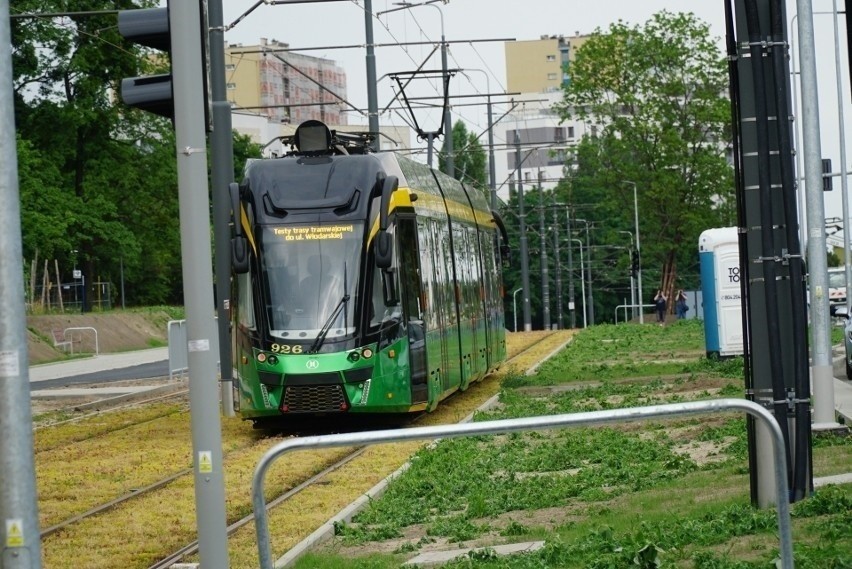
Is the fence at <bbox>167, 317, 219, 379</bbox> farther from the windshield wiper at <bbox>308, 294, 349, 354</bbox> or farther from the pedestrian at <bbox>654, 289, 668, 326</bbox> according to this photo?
the pedestrian at <bbox>654, 289, 668, 326</bbox>

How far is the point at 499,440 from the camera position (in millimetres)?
17797

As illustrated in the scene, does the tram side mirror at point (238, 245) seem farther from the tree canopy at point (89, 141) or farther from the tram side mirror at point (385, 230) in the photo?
the tree canopy at point (89, 141)

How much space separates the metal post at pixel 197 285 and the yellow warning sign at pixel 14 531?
4.51 ft

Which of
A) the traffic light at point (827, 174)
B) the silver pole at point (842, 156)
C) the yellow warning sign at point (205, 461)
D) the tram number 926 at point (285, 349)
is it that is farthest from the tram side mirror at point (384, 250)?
the traffic light at point (827, 174)

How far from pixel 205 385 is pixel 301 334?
11389 millimetres

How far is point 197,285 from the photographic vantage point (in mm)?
8594

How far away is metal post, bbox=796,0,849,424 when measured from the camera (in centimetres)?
1616

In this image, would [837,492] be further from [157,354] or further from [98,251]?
[98,251]

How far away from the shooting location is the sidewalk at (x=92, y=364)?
44.3 m

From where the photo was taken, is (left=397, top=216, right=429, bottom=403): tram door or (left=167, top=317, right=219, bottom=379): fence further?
(left=167, top=317, right=219, bottom=379): fence

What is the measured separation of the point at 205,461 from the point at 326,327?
1140cm

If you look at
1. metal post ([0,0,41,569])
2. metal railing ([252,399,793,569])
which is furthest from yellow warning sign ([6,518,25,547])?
metal railing ([252,399,793,569])

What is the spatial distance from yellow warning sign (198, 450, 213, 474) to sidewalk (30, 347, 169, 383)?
33439 millimetres

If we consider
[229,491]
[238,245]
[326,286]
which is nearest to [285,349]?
[326,286]
